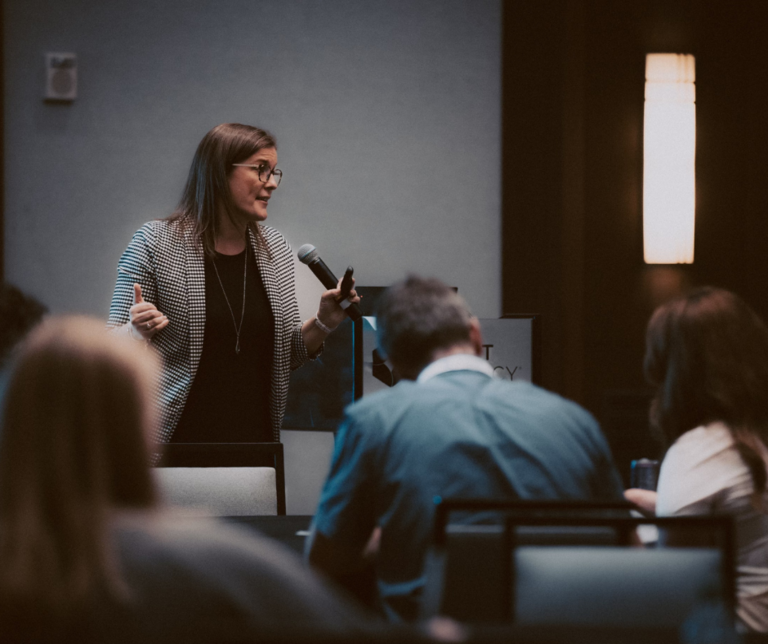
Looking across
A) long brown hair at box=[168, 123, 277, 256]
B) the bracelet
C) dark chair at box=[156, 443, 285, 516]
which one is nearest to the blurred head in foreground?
dark chair at box=[156, 443, 285, 516]

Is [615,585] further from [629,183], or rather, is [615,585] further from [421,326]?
[629,183]

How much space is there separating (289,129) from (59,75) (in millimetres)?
1002

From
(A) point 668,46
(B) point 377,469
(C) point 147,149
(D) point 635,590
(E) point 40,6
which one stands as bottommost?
(D) point 635,590

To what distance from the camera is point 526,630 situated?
0.79 meters

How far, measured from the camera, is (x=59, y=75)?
Result: 149 inches

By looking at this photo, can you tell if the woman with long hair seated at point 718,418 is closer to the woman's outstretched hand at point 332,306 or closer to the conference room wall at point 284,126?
the woman's outstretched hand at point 332,306

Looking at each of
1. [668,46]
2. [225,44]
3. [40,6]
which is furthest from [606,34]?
[40,6]

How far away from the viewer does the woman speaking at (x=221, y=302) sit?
2.46 meters

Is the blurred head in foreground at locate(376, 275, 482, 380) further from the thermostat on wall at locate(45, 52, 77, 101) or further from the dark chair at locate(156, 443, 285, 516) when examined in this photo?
the thermostat on wall at locate(45, 52, 77, 101)

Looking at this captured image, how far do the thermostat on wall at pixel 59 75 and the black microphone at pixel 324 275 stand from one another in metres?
1.84

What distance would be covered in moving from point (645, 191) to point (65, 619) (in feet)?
9.76

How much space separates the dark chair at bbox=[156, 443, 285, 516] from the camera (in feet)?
7.53

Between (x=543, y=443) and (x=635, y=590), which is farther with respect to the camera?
(x=543, y=443)

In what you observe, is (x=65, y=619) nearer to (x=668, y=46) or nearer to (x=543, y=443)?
(x=543, y=443)
